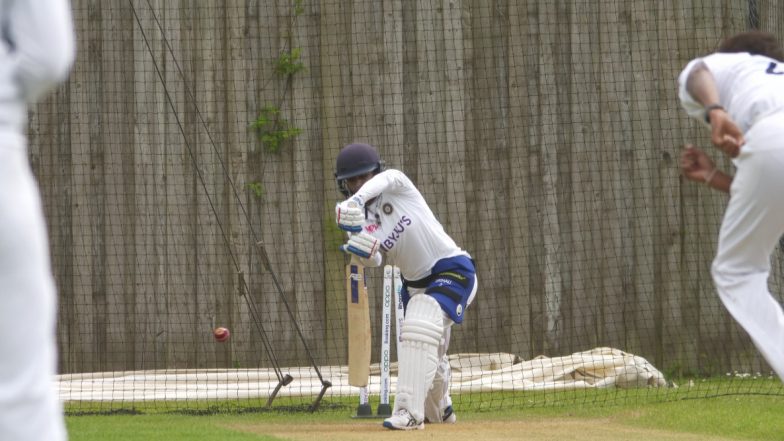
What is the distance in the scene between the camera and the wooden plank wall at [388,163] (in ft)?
33.4

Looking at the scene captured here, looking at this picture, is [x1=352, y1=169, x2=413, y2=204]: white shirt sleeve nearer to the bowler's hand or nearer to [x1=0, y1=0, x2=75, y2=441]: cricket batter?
the bowler's hand

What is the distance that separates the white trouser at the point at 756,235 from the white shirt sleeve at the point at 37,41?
9.29ft

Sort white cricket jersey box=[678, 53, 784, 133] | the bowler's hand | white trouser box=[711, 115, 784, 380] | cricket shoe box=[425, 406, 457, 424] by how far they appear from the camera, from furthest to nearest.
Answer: cricket shoe box=[425, 406, 457, 424] → the bowler's hand → white cricket jersey box=[678, 53, 784, 133] → white trouser box=[711, 115, 784, 380]

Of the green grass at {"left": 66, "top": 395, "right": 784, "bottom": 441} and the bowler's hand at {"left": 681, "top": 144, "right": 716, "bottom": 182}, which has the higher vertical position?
the bowler's hand at {"left": 681, "top": 144, "right": 716, "bottom": 182}

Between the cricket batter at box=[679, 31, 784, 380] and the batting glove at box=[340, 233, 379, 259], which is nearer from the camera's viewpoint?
the cricket batter at box=[679, 31, 784, 380]

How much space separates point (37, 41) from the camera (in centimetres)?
296

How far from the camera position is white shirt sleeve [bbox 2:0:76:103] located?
2.94 meters

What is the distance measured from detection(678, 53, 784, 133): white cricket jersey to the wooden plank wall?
4999 millimetres

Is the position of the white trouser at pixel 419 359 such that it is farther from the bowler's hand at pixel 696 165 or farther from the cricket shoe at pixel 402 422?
the bowler's hand at pixel 696 165

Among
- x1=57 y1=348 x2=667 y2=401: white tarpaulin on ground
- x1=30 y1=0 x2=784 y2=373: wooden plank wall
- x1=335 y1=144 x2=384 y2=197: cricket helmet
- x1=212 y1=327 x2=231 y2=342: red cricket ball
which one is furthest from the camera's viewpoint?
x1=30 y1=0 x2=784 y2=373: wooden plank wall

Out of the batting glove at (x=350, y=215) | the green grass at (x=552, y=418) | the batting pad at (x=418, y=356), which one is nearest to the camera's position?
the green grass at (x=552, y=418)

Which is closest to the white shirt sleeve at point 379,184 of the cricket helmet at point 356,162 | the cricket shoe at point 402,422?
the cricket helmet at point 356,162

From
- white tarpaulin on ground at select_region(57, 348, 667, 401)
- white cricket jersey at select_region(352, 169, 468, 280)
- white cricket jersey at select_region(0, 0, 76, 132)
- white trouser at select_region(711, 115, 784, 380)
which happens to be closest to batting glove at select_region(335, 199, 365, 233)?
white cricket jersey at select_region(352, 169, 468, 280)

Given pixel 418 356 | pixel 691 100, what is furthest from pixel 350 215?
pixel 691 100
